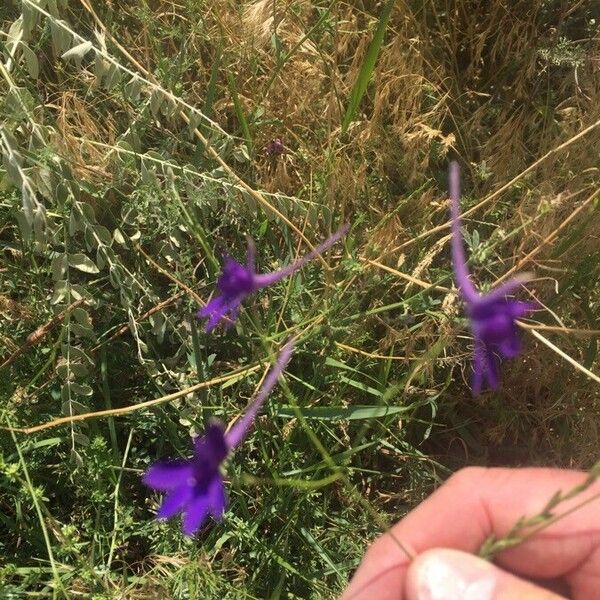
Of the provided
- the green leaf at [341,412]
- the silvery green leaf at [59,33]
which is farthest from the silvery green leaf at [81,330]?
the silvery green leaf at [59,33]

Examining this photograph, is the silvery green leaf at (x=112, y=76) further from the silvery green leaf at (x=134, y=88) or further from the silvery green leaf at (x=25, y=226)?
the silvery green leaf at (x=25, y=226)

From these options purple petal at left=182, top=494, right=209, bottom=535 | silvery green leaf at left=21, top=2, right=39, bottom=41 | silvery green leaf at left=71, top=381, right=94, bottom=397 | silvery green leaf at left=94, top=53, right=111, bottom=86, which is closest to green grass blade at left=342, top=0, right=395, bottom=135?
silvery green leaf at left=94, top=53, right=111, bottom=86

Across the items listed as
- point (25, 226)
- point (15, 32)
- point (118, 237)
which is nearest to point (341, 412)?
point (118, 237)

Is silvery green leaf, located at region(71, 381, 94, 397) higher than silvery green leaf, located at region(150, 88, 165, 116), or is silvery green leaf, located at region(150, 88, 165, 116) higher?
silvery green leaf, located at region(150, 88, 165, 116)

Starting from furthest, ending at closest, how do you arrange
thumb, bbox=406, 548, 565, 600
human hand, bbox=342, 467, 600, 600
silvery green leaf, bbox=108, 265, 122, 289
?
silvery green leaf, bbox=108, 265, 122, 289, human hand, bbox=342, 467, 600, 600, thumb, bbox=406, 548, 565, 600

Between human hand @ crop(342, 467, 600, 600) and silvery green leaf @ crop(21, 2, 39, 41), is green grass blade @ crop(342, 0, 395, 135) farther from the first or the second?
human hand @ crop(342, 467, 600, 600)

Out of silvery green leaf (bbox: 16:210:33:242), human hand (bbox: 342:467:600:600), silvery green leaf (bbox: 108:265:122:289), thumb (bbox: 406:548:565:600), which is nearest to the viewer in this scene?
thumb (bbox: 406:548:565:600)

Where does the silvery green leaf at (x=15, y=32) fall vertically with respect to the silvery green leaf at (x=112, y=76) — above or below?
above
